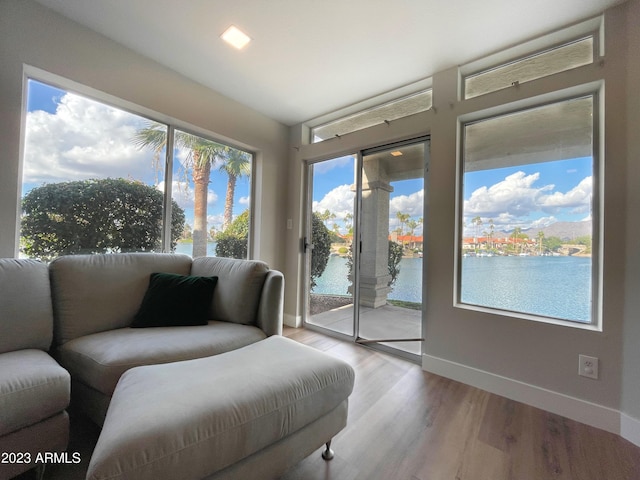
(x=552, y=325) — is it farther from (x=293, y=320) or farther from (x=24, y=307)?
(x=24, y=307)

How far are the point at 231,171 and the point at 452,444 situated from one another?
301 centimetres

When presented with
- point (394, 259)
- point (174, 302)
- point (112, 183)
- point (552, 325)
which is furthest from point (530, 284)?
point (112, 183)

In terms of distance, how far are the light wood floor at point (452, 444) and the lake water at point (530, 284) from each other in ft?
2.21

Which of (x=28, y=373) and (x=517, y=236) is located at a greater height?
(x=517, y=236)

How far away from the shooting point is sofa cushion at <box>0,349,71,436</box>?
3.23ft

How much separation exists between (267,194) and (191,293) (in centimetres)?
169

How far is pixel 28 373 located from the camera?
1083mm

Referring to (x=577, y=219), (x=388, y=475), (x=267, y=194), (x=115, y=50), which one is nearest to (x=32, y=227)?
(x=115, y=50)

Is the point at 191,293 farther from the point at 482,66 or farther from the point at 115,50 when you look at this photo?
the point at 482,66

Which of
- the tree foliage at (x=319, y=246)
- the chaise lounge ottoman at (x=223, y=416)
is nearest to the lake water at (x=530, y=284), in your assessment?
the tree foliage at (x=319, y=246)

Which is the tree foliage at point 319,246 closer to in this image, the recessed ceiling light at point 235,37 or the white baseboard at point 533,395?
the white baseboard at point 533,395

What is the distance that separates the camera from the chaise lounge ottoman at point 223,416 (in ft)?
2.46

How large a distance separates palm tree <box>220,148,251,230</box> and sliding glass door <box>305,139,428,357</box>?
2.83 ft

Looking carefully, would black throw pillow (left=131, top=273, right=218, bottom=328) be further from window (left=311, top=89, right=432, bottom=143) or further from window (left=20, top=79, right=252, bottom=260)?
window (left=311, top=89, right=432, bottom=143)
